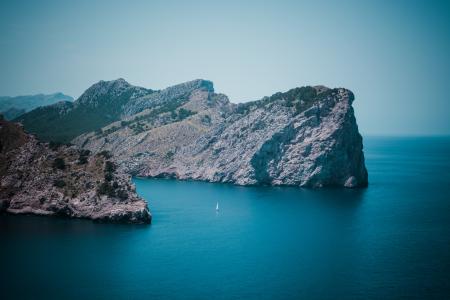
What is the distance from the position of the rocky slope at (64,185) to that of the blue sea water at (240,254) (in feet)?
15.9

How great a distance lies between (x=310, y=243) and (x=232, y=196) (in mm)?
69519

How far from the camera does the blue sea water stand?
273 ft

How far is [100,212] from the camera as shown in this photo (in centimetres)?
12800

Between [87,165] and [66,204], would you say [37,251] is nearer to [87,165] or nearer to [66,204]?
[66,204]

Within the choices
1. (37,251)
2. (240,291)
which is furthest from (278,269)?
(37,251)

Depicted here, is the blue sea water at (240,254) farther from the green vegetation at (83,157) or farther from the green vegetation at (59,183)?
the green vegetation at (83,157)

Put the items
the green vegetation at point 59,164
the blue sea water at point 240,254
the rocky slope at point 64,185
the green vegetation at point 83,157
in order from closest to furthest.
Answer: the blue sea water at point 240,254, the rocky slope at point 64,185, the green vegetation at point 59,164, the green vegetation at point 83,157

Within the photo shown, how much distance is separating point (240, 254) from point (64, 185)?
6048 centimetres

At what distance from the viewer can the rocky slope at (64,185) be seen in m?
130

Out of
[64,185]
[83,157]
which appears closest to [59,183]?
[64,185]

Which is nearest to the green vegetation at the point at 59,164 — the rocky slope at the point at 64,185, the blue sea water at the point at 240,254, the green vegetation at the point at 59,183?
the rocky slope at the point at 64,185

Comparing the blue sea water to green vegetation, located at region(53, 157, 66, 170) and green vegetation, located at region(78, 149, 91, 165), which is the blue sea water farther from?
green vegetation, located at region(78, 149, 91, 165)

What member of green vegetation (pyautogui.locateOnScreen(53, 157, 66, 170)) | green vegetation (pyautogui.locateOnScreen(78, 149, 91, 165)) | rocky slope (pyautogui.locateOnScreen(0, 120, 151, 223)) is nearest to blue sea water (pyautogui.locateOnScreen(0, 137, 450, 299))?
rocky slope (pyautogui.locateOnScreen(0, 120, 151, 223))

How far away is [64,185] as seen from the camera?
134500 millimetres
